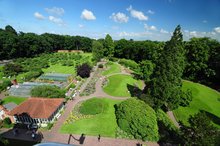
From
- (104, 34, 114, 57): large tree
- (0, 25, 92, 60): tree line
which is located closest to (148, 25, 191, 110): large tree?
(104, 34, 114, 57): large tree

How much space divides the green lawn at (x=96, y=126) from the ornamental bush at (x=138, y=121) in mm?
1737

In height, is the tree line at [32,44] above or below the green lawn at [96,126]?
above

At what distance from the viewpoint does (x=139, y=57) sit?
78.6 metres

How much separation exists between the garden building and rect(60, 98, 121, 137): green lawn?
3120 mm

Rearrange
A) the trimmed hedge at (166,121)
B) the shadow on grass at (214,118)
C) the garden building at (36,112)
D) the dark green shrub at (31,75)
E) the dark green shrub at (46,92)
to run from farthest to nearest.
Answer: the dark green shrub at (31,75), the dark green shrub at (46,92), the shadow on grass at (214,118), the garden building at (36,112), the trimmed hedge at (166,121)

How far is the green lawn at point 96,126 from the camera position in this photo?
25.1 m

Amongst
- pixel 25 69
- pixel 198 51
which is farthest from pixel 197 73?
pixel 25 69

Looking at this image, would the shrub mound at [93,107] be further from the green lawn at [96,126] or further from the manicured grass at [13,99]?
the manicured grass at [13,99]

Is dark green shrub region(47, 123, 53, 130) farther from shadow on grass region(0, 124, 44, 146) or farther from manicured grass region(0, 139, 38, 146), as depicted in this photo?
manicured grass region(0, 139, 38, 146)

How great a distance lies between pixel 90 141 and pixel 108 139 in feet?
8.21

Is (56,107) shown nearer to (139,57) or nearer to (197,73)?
(197,73)

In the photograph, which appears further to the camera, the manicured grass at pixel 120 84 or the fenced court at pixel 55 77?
the fenced court at pixel 55 77

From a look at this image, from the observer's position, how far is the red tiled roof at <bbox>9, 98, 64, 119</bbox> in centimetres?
2681

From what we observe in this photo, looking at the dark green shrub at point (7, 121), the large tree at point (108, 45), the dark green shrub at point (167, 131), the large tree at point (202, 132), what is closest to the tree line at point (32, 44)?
the large tree at point (108, 45)
